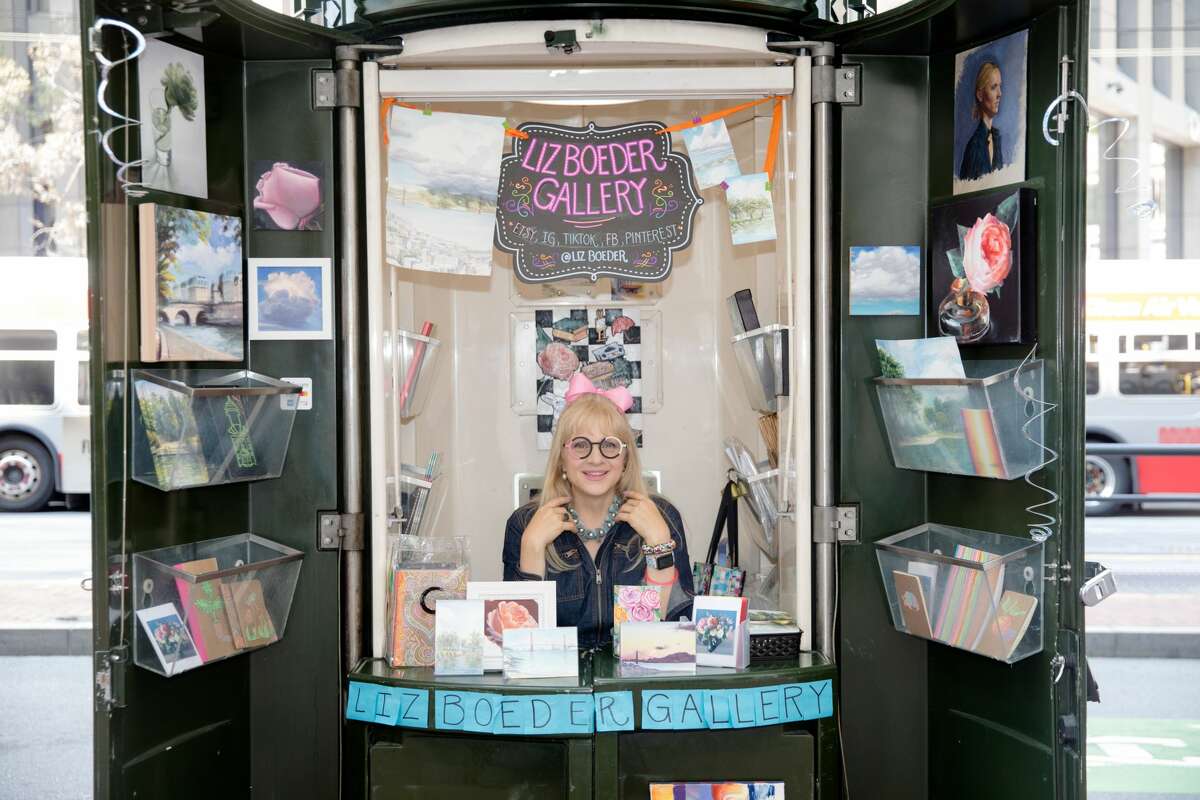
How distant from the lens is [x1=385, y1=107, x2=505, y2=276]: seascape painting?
283cm

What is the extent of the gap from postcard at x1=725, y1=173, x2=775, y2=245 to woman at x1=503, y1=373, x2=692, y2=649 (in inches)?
25.1

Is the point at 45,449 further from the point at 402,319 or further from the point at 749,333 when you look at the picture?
the point at 749,333

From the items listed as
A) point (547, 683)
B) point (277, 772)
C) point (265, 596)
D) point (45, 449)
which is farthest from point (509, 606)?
point (45, 449)

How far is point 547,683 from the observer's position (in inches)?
102

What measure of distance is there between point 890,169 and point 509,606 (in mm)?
1615

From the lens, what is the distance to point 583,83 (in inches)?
108

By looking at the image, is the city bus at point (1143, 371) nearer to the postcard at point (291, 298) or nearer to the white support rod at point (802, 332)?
the white support rod at point (802, 332)

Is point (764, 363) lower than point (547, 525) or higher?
Answer: higher

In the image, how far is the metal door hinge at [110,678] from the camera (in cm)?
241

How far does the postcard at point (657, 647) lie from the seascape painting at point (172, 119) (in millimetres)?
1646

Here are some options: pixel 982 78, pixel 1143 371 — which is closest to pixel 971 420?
pixel 982 78

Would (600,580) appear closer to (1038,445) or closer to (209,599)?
(209,599)

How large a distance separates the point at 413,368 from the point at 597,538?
772 millimetres

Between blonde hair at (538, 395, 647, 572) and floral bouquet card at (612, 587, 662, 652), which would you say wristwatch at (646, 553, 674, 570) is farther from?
floral bouquet card at (612, 587, 662, 652)
